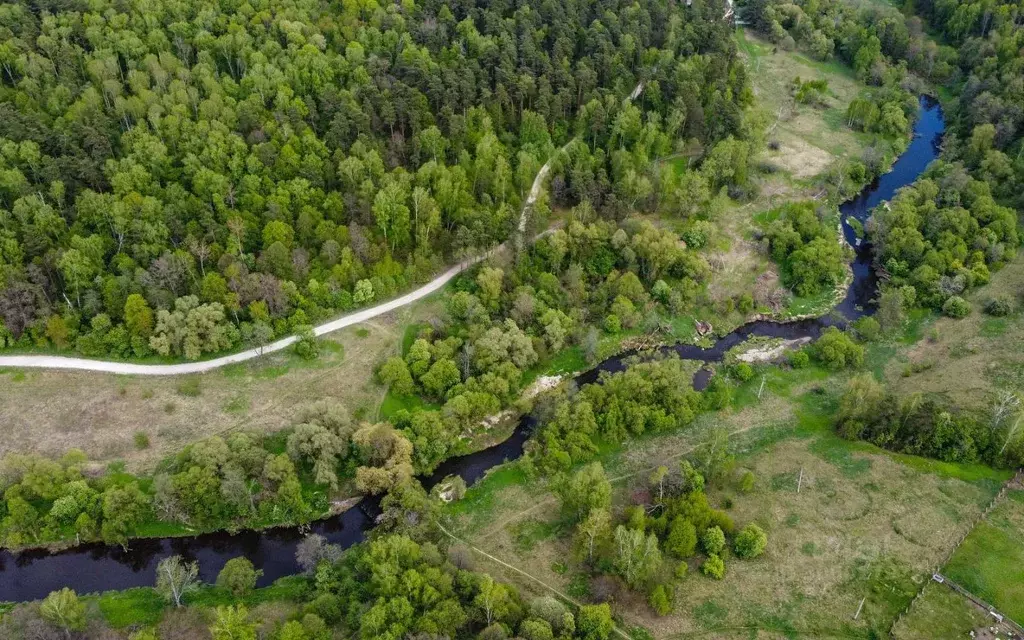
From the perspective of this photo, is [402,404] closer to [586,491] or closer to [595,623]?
[586,491]

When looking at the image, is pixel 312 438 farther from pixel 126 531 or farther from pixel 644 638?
pixel 644 638

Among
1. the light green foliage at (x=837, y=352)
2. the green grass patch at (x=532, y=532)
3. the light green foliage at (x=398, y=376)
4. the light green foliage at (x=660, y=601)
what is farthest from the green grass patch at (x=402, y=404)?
the light green foliage at (x=837, y=352)

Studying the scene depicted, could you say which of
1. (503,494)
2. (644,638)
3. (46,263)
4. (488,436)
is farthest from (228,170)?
(644,638)

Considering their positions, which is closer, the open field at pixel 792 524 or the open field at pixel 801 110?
the open field at pixel 792 524

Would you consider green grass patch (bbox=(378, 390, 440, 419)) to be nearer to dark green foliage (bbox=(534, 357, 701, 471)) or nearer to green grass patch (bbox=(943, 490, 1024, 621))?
dark green foliage (bbox=(534, 357, 701, 471))

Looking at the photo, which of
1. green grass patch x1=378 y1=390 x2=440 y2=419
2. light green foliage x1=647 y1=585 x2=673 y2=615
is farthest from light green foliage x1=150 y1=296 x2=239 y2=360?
light green foliage x1=647 y1=585 x2=673 y2=615

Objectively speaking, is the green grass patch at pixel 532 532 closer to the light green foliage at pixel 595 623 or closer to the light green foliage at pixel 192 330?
the light green foliage at pixel 595 623

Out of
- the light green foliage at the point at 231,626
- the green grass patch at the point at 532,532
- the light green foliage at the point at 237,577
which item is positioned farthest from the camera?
the green grass patch at the point at 532,532
